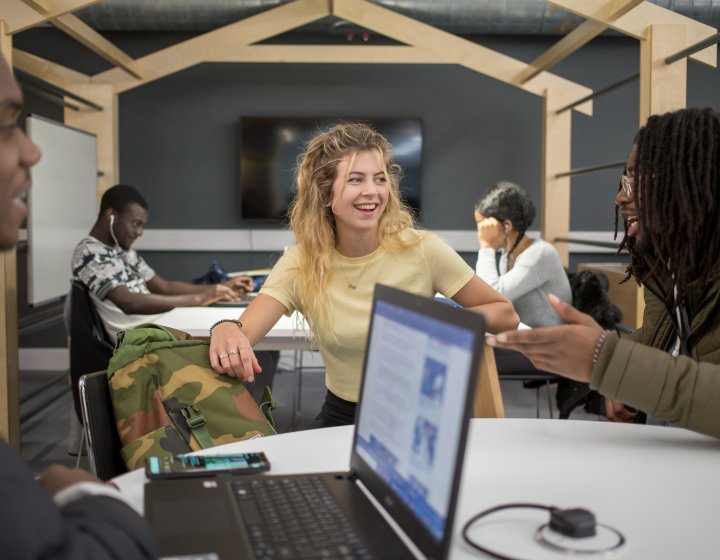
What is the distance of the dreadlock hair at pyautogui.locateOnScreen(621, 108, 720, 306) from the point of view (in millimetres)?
1469

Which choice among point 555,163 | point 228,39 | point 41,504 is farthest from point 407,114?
point 41,504

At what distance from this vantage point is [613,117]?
6.36m

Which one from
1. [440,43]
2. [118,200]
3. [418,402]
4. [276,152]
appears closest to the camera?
[418,402]

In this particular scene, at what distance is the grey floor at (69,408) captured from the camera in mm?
3895

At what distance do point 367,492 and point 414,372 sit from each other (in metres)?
0.29

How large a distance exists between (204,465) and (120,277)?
248 cm

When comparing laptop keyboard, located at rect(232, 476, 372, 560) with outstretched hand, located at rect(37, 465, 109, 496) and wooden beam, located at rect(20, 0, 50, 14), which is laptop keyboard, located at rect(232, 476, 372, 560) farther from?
wooden beam, located at rect(20, 0, 50, 14)

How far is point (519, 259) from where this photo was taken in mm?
3734

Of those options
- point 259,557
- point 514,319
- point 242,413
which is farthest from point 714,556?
point 514,319

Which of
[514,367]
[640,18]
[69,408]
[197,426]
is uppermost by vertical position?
[640,18]

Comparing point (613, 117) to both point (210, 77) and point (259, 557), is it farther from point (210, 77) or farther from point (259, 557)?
point (259, 557)

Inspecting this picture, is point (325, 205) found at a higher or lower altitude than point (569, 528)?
higher

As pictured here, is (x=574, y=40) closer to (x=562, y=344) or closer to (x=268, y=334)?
(x=268, y=334)

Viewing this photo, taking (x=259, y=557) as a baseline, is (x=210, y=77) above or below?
above
